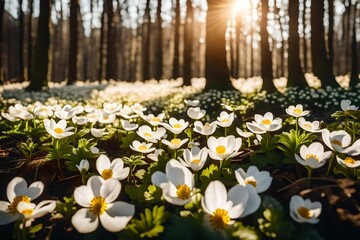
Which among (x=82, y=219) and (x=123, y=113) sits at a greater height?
(x=123, y=113)

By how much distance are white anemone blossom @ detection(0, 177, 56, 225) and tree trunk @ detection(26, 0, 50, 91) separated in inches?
467

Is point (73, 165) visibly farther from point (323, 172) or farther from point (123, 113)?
point (323, 172)

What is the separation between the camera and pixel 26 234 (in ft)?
5.46

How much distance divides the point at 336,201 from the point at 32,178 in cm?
220

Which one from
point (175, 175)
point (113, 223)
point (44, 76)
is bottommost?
point (113, 223)

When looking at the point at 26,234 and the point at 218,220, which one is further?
the point at 26,234

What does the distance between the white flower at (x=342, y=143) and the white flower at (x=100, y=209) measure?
1209mm

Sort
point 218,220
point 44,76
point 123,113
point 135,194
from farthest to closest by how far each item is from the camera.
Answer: point 44,76 < point 123,113 < point 135,194 < point 218,220

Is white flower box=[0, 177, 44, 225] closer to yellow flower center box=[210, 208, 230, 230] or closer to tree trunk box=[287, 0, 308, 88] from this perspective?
yellow flower center box=[210, 208, 230, 230]

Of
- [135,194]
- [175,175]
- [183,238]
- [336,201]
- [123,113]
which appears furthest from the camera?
[123,113]

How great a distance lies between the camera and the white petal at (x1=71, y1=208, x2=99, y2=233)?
1454 millimetres

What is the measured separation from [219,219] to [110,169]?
823 mm

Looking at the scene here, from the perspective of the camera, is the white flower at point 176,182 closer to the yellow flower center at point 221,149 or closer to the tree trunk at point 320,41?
the yellow flower center at point 221,149

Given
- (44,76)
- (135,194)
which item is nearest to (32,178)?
(135,194)
